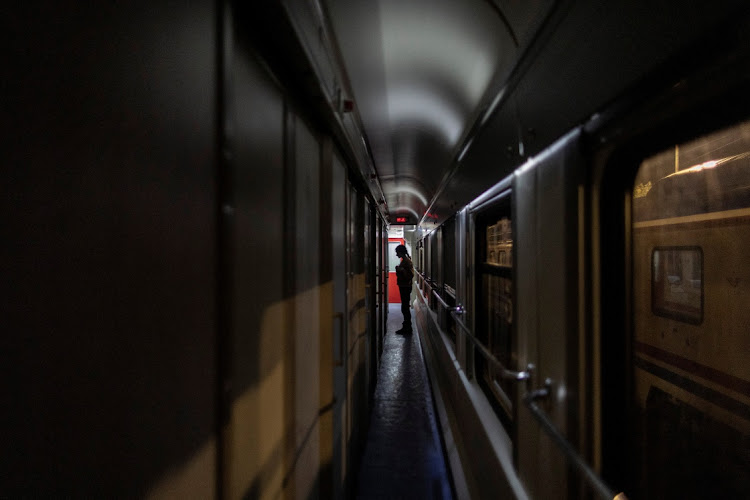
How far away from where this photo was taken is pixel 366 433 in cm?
332

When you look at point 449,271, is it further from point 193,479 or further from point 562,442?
point 193,479

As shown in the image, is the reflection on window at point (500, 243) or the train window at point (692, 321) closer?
the train window at point (692, 321)

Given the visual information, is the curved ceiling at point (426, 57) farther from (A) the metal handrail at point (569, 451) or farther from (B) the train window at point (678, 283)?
(A) the metal handrail at point (569, 451)

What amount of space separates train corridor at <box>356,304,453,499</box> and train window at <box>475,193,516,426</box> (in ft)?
2.96

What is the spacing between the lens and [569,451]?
102cm

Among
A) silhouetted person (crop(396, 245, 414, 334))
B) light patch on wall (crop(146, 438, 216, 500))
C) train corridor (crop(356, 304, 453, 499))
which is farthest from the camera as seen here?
silhouetted person (crop(396, 245, 414, 334))

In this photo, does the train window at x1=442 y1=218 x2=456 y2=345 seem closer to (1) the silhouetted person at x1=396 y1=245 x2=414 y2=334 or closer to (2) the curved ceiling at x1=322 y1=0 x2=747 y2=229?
(2) the curved ceiling at x1=322 y1=0 x2=747 y2=229

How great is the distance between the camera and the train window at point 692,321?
2.59ft

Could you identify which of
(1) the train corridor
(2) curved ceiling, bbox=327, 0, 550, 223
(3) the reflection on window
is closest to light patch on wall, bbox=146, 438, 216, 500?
(2) curved ceiling, bbox=327, 0, 550, 223

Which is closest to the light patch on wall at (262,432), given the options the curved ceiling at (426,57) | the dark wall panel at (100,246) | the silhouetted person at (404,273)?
the dark wall panel at (100,246)

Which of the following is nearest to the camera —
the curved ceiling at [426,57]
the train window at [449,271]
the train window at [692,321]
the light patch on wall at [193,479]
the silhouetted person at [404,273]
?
the light patch on wall at [193,479]

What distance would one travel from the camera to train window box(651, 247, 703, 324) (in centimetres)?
91

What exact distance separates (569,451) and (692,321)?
0.50 m

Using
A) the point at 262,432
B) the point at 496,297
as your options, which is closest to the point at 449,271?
the point at 496,297
